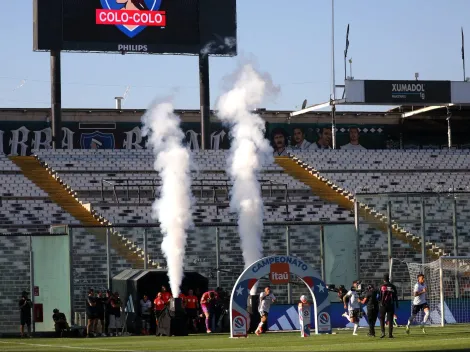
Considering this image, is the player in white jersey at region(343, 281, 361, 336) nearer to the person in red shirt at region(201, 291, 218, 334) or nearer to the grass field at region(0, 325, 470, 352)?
the grass field at region(0, 325, 470, 352)

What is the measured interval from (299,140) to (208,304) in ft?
107

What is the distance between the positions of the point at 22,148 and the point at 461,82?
911 inches

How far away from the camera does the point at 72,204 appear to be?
49.1 m

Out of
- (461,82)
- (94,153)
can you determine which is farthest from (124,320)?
(461,82)

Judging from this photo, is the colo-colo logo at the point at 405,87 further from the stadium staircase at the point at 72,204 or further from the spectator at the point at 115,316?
the spectator at the point at 115,316

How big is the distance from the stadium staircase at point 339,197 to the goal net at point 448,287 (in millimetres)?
2464

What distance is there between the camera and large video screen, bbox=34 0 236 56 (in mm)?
52588

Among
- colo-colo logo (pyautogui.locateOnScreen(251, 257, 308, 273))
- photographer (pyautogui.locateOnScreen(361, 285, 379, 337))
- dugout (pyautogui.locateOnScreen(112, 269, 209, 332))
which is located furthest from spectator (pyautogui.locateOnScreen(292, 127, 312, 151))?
photographer (pyautogui.locateOnScreen(361, 285, 379, 337))

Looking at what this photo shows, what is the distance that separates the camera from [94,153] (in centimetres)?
5581

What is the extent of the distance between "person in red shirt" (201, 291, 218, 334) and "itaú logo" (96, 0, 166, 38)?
20.7 metres

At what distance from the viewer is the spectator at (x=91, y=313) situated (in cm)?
3534

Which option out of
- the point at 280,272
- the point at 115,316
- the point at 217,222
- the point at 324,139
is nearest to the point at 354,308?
the point at 280,272

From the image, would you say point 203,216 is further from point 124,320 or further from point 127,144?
point 127,144

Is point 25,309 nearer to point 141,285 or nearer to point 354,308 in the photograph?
point 141,285
